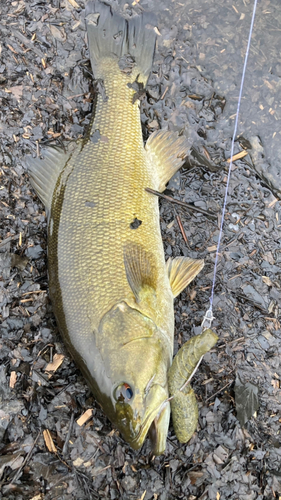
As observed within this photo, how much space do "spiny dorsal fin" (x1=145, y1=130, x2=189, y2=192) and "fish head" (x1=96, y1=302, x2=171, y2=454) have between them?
134 cm

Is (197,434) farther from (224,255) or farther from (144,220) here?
(144,220)

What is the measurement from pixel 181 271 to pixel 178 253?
0.27 m

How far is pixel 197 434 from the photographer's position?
9.54 feet

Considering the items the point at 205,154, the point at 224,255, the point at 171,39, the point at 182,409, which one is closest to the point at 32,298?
the point at 182,409

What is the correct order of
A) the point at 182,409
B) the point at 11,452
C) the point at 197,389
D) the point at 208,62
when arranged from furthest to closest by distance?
the point at 208,62 → the point at 197,389 → the point at 11,452 → the point at 182,409

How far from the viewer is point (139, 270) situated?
2594 mm

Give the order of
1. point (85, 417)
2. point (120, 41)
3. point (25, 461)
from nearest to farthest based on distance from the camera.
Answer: point (25, 461), point (85, 417), point (120, 41)

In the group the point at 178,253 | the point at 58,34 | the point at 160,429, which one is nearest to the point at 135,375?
the point at 160,429

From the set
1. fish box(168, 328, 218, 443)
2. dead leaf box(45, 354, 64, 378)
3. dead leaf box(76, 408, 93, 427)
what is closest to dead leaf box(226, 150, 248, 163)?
fish box(168, 328, 218, 443)

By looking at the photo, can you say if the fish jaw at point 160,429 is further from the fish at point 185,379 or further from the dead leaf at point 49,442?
the dead leaf at point 49,442

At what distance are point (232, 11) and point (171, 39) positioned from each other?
0.73 meters

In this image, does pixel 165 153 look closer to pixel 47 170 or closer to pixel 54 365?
pixel 47 170

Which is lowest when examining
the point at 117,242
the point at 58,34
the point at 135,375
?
the point at 135,375

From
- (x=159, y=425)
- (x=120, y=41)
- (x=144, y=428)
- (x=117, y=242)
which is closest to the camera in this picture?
(x=144, y=428)
